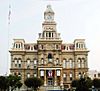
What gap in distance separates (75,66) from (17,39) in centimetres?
1723

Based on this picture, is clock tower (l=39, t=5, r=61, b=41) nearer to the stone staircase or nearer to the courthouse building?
the courthouse building

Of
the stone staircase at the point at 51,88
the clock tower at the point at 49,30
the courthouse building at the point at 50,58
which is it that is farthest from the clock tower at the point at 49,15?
the stone staircase at the point at 51,88

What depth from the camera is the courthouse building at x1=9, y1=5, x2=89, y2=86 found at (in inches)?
3656

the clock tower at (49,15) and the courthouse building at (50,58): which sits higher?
the clock tower at (49,15)

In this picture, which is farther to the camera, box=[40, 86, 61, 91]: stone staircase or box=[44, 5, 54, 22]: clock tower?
box=[44, 5, 54, 22]: clock tower

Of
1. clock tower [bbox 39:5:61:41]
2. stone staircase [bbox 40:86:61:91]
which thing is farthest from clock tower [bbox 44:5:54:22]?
stone staircase [bbox 40:86:61:91]

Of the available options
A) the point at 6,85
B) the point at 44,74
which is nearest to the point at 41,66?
the point at 44,74

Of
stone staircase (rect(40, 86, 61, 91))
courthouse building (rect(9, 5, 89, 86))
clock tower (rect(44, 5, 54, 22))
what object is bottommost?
stone staircase (rect(40, 86, 61, 91))

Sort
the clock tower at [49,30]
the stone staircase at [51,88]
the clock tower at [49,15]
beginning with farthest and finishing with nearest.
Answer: the clock tower at [49,15]
the clock tower at [49,30]
the stone staircase at [51,88]

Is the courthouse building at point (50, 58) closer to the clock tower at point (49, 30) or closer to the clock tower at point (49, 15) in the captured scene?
the clock tower at point (49, 30)

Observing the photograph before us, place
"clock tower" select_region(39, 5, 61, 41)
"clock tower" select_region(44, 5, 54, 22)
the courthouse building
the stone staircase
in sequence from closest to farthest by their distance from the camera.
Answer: the stone staircase
the courthouse building
"clock tower" select_region(39, 5, 61, 41)
"clock tower" select_region(44, 5, 54, 22)

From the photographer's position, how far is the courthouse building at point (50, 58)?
92.9 meters

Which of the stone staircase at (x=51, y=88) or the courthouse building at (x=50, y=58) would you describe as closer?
the stone staircase at (x=51, y=88)

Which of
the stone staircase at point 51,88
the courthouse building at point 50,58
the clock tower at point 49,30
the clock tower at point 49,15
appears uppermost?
the clock tower at point 49,15
